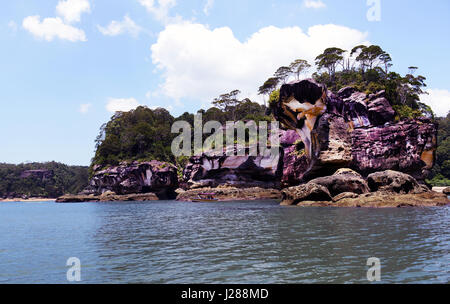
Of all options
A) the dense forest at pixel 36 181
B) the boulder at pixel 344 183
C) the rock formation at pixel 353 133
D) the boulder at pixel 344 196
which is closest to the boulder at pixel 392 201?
the boulder at pixel 344 196

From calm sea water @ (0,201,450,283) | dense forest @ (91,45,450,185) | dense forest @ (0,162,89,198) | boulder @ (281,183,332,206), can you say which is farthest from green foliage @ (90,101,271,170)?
calm sea water @ (0,201,450,283)

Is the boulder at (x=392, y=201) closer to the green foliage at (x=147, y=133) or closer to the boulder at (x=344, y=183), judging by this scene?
the boulder at (x=344, y=183)

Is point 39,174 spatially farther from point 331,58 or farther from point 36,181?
point 331,58

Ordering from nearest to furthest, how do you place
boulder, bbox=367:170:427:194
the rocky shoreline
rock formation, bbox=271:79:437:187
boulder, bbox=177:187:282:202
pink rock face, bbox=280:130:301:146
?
boulder, bbox=367:170:427:194
the rocky shoreline
rock formation, bbox=271:79:437:187
pink rock face, bbox=280:130:301:146
boulder, bbox=177:187:282:202

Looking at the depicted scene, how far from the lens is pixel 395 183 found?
89.0 feet

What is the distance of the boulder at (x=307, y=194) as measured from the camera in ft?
95.8

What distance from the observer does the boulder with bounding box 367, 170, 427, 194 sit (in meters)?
27.1

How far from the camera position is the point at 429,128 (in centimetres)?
3369

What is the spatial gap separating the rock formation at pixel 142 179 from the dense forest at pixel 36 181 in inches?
1524

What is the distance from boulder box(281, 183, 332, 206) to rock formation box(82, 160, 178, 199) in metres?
36.9

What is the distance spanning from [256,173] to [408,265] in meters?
45.8

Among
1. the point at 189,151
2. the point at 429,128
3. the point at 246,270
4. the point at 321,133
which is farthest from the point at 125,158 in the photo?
the point at 246,270

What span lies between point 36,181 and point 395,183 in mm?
111371

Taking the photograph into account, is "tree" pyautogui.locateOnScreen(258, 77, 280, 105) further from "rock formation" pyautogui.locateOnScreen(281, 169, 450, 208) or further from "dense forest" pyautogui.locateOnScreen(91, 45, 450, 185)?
"rock formation" pyautogui.locateOnScreen(281, 169, 450, 208)
